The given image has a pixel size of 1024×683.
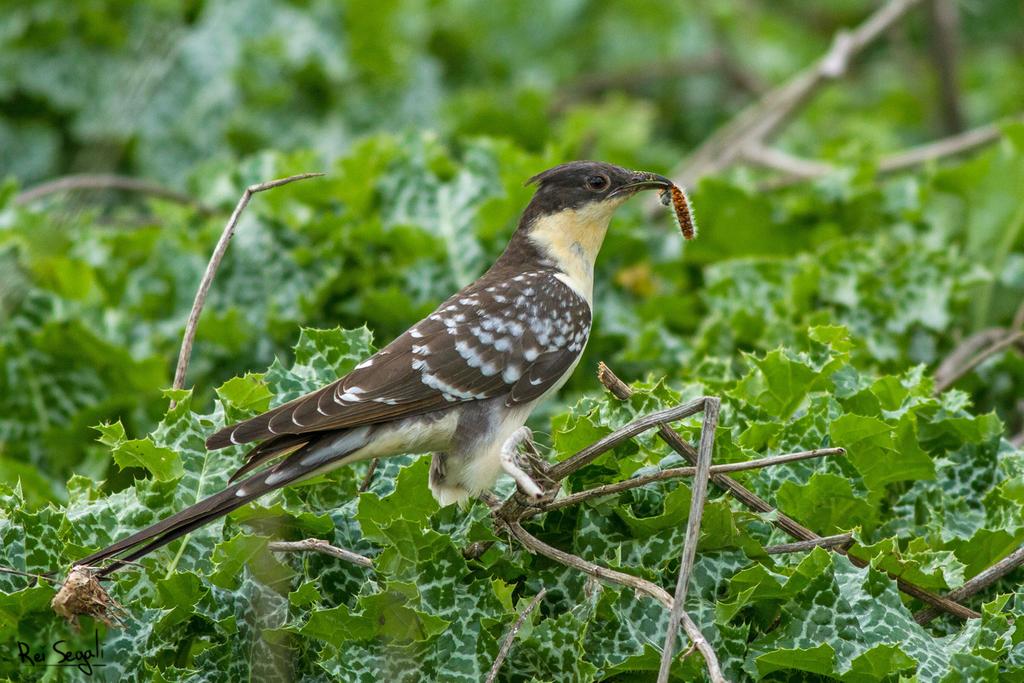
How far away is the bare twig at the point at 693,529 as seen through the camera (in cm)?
271

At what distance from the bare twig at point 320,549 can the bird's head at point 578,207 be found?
1413 millimetres

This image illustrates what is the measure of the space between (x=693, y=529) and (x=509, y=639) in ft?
1.68

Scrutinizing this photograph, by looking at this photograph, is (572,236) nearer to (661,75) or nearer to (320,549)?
(320,549)

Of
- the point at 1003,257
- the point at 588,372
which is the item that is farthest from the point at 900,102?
the point at 588,372

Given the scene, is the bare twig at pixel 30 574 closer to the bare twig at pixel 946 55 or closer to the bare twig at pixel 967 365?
the bare twig at pixel 967 365

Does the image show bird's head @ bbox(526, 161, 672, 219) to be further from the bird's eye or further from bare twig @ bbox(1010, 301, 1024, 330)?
bare twig @ bbox(1010, 301, 1024, 330)

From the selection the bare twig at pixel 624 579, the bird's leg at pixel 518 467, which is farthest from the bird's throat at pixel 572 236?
the bare twig at pixel 624 579

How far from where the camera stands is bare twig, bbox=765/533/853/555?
Answer: 3227mm

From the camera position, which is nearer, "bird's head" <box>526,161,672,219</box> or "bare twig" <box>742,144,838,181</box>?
"bird's head" <box>526,161,672,219</box>

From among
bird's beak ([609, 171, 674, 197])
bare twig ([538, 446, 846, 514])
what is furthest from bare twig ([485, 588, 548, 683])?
bird's beak ([609, 171, 674, 197])

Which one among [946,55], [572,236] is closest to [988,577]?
[572,236]

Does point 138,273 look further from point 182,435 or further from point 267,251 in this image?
point 182,435

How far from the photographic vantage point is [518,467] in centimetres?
323

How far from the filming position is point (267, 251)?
5570mm
